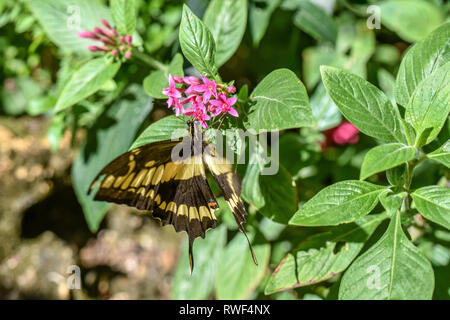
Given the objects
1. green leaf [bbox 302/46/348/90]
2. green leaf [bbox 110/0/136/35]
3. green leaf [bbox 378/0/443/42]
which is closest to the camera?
green leaf [bbox 110/0/136/35]

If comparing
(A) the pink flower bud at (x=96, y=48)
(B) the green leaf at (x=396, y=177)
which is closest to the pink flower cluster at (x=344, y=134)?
(B) the green leaf at (x=396, y=177)

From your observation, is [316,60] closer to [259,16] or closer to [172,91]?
[259,16]

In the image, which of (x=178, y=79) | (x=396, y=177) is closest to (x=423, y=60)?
(x=396, y=177)

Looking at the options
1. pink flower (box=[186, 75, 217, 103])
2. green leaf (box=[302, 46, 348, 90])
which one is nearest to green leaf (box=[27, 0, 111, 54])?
pink flower (box=[186, 75, 217, 103])

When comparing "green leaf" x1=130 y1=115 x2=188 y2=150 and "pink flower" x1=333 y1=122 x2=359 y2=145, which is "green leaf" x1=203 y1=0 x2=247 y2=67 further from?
"pink flower" x1=333 y1=122 x2=359 y2=145
